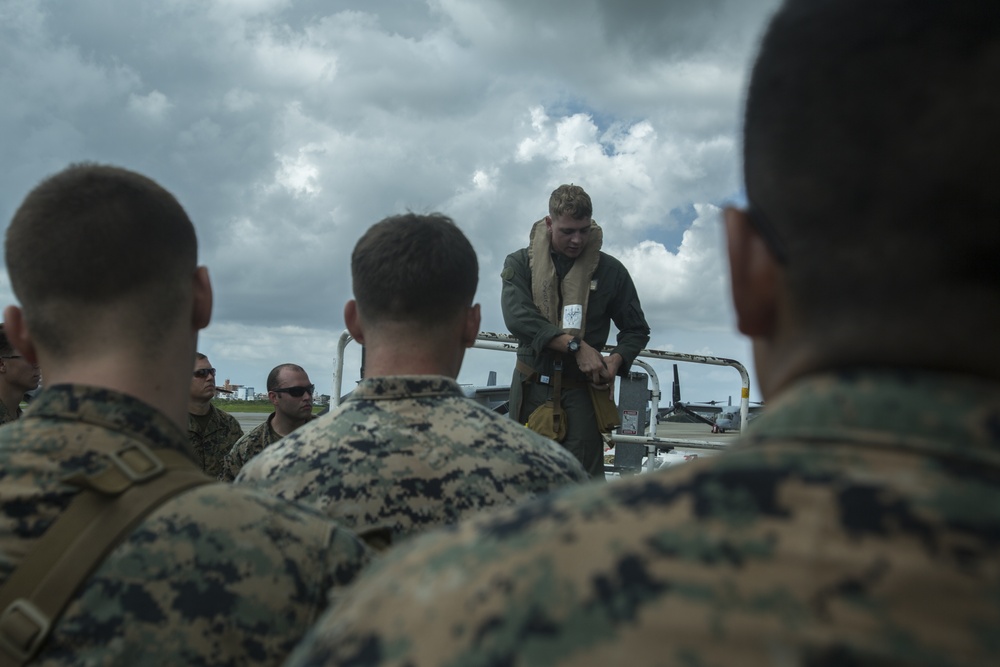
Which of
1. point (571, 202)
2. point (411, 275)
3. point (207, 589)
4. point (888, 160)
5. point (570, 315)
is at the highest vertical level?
point (571, 202)

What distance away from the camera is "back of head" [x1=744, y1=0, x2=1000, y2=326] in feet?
2.81

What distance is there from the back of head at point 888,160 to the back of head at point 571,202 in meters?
4.29

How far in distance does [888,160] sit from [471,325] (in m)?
2.29

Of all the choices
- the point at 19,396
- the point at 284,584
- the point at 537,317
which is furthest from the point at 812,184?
the point at 19,396

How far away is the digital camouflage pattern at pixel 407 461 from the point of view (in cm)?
258

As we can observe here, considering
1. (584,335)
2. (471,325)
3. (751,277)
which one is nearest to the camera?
(751,277)

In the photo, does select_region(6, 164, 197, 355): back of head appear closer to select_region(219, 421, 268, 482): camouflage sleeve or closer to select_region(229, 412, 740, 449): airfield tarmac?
select_region(229, 412, 740, 449): airfield tarmac

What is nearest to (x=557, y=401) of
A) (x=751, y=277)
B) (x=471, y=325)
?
(x=471, y=325)

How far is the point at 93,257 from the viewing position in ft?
6.51

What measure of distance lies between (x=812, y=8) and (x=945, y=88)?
0.18 metres

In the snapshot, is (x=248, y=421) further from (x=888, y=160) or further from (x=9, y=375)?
(x=888, y=160)

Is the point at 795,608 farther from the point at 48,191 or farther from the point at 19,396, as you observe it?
the point at 19,396

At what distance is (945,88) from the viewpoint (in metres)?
0.88

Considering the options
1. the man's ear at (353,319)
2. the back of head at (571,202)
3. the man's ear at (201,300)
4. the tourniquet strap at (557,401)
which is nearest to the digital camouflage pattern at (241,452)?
the tourniquet strap at (557,401)
